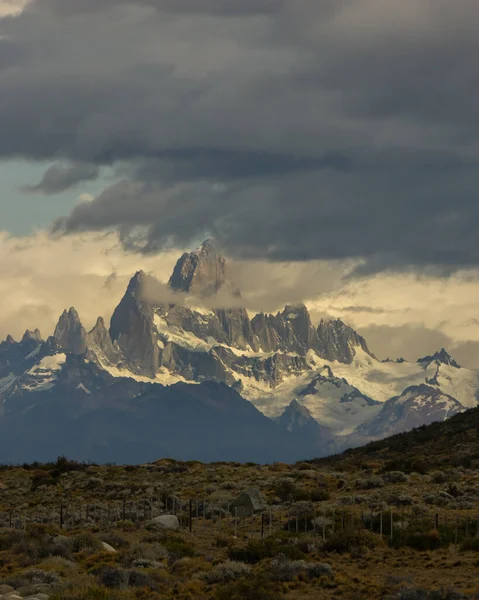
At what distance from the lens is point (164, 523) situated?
222 ft

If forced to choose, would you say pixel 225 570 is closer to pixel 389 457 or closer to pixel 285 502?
pixel 285 502

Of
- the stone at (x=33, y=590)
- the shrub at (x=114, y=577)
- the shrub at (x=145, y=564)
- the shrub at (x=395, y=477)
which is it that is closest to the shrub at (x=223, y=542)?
the shrub at (x=145, y=564)

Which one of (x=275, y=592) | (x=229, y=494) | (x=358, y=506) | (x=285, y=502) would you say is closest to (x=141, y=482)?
(x=229, y=494)

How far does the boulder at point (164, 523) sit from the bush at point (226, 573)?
49.0ft

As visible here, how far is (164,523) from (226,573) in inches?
673

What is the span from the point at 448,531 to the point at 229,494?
2520cm

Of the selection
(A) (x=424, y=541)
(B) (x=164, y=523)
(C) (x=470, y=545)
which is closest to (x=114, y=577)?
(A) (x=424, y=541)

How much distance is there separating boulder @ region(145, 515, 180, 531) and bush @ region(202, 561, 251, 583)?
49.0 ft

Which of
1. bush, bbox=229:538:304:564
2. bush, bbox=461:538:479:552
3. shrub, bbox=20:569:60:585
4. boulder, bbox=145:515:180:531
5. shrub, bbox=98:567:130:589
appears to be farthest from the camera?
boulder, bbox=145:515:180:531

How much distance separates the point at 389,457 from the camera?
115562mm

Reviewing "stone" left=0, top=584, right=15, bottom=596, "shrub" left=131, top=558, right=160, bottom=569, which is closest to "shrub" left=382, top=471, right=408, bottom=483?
"shrub" left=131, top=558, right=160, bottom=569

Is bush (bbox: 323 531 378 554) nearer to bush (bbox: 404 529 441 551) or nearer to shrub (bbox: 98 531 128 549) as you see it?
bush (bbox: 404 529 441 551)

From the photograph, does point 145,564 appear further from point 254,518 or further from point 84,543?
point 254,518

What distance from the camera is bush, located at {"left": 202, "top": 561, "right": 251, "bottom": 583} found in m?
50.8
